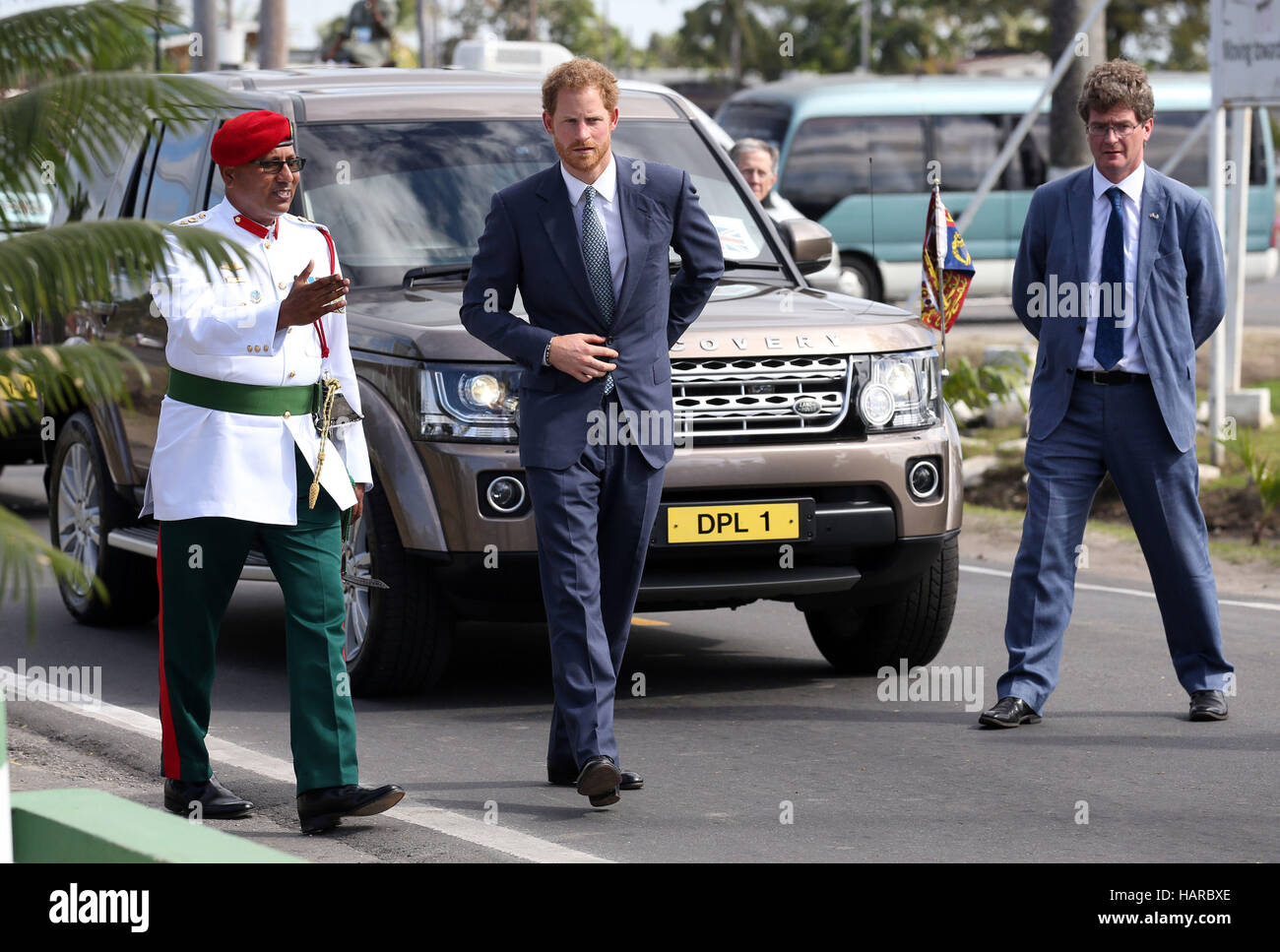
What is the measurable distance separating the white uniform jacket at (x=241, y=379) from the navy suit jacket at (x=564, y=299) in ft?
1.83

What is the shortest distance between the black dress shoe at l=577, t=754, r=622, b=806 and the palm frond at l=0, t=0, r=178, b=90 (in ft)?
8.57

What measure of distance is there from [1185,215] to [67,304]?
436 centimetres

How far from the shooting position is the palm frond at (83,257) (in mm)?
3467

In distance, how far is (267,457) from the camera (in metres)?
5.50

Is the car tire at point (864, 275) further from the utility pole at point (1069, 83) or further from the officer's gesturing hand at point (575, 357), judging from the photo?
the officer's gesturing hand at point (575, 357)

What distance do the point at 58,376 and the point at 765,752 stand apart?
3.61 metres

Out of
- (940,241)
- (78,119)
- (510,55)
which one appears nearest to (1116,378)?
(940,241)

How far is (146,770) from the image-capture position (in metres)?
6.35

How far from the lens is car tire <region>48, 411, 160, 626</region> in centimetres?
859

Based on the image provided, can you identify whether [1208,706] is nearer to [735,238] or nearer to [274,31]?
[735,238]

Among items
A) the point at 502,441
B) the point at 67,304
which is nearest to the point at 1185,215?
the point at 502,441

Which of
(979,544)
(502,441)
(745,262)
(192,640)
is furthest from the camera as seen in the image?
(979,544)

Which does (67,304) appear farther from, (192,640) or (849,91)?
(849,91)
